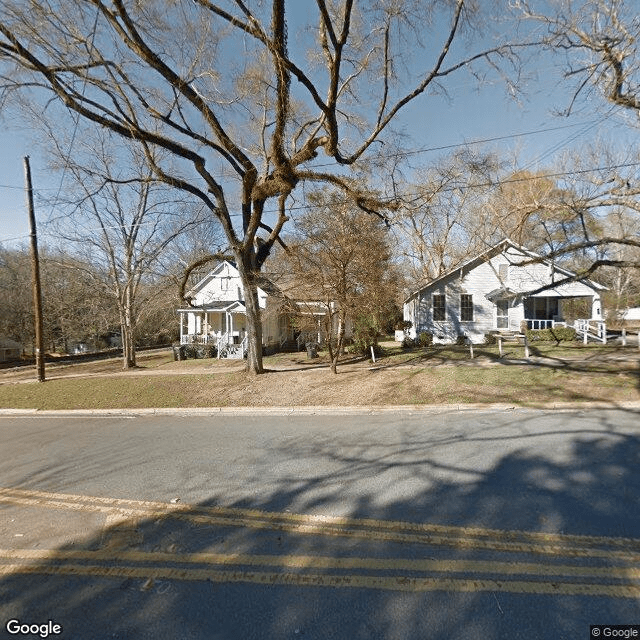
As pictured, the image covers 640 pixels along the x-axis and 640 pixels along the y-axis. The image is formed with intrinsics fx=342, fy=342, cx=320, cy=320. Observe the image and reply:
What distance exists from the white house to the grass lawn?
6.19 metres

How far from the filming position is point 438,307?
2036 centimetres

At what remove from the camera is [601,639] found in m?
2.08

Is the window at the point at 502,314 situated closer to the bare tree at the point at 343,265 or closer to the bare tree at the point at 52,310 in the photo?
the bare tree at the point at 343,265

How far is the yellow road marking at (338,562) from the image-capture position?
258 centimetres

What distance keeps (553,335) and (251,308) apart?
51.3 feet

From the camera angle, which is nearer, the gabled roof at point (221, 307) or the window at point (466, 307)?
the window at point (466, 307)

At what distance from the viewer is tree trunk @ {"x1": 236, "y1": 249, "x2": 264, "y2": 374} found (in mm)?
→ 12125

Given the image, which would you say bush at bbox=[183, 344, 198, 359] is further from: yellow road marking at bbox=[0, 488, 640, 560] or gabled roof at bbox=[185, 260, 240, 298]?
yellow road marking at bbox=[0, 488, 640, 560]

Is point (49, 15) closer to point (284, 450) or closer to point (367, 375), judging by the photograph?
point (284, 450)

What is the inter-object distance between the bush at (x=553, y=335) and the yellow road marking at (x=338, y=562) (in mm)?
17178

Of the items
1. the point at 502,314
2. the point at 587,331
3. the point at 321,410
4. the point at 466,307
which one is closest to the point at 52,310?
the point at 321,410

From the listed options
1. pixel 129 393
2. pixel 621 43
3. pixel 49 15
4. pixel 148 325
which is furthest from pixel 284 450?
pixel 148 325

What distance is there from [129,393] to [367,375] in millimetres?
7690

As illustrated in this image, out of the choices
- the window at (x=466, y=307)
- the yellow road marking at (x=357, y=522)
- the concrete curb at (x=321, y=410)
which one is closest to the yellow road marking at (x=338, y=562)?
the yellow road marking at (x=357, y=522)
